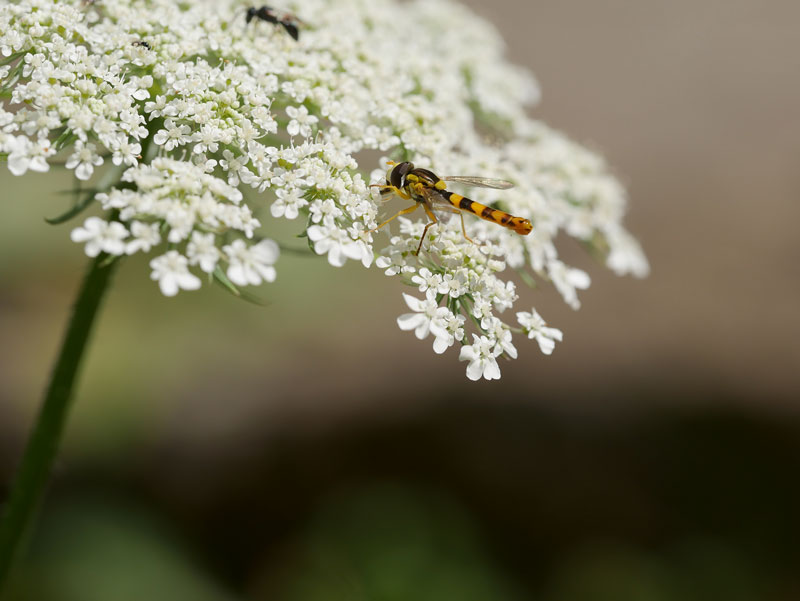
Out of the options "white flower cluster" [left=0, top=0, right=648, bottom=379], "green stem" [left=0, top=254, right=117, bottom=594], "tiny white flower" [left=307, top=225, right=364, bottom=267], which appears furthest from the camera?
"green stem" [left=0, top=254, right=117, bottom=594]

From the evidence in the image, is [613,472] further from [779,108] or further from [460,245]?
[779,108]

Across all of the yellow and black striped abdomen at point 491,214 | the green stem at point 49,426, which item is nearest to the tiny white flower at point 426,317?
the yellow and black striped abdomen at point 491,214

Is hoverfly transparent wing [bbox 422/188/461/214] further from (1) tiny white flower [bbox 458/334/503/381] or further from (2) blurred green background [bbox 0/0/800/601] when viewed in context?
(2) blurred green background [bbox 0/0/800/601]

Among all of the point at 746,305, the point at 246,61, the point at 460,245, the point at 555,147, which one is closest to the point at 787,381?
the point at 746,305

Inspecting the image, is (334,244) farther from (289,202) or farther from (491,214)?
(491,214)

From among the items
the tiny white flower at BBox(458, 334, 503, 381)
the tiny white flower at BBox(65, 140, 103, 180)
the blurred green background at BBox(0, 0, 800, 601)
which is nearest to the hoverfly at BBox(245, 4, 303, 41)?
the tiny white flower at BBox(65, 140, 103, 180)

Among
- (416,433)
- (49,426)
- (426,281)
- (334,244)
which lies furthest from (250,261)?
(416,433)
